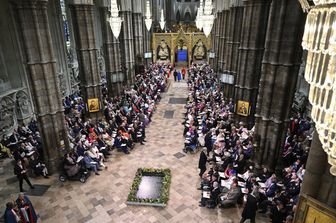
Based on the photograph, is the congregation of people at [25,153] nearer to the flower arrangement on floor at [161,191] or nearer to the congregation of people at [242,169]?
the flower arrangement on floor at [161,191]

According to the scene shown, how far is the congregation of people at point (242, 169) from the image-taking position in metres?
7.77

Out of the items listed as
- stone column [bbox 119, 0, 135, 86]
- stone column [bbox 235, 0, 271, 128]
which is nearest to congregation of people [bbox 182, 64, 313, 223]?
stone column [bbox 235, 0, 271, 128]

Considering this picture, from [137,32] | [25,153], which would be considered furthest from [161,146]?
[137,32]

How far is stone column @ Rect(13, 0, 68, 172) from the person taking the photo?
30.1ft

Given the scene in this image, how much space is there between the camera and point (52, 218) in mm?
8250

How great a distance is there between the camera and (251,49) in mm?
12812

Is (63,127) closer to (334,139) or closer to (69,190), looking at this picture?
(69,190)

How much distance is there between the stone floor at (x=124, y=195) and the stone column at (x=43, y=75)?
5.27ft

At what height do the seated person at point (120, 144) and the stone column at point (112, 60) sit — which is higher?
the stone column at point (112, 60)

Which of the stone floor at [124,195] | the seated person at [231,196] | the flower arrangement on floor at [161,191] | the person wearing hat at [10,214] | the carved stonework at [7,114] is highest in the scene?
the carved stonework at [7,114]

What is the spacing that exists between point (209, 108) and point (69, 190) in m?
10.1

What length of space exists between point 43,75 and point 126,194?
228 inches

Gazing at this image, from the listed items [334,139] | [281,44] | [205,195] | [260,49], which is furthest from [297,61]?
[334,139]

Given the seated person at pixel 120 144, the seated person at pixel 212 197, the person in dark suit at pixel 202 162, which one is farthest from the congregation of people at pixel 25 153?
the seated person at pixel 212 197
